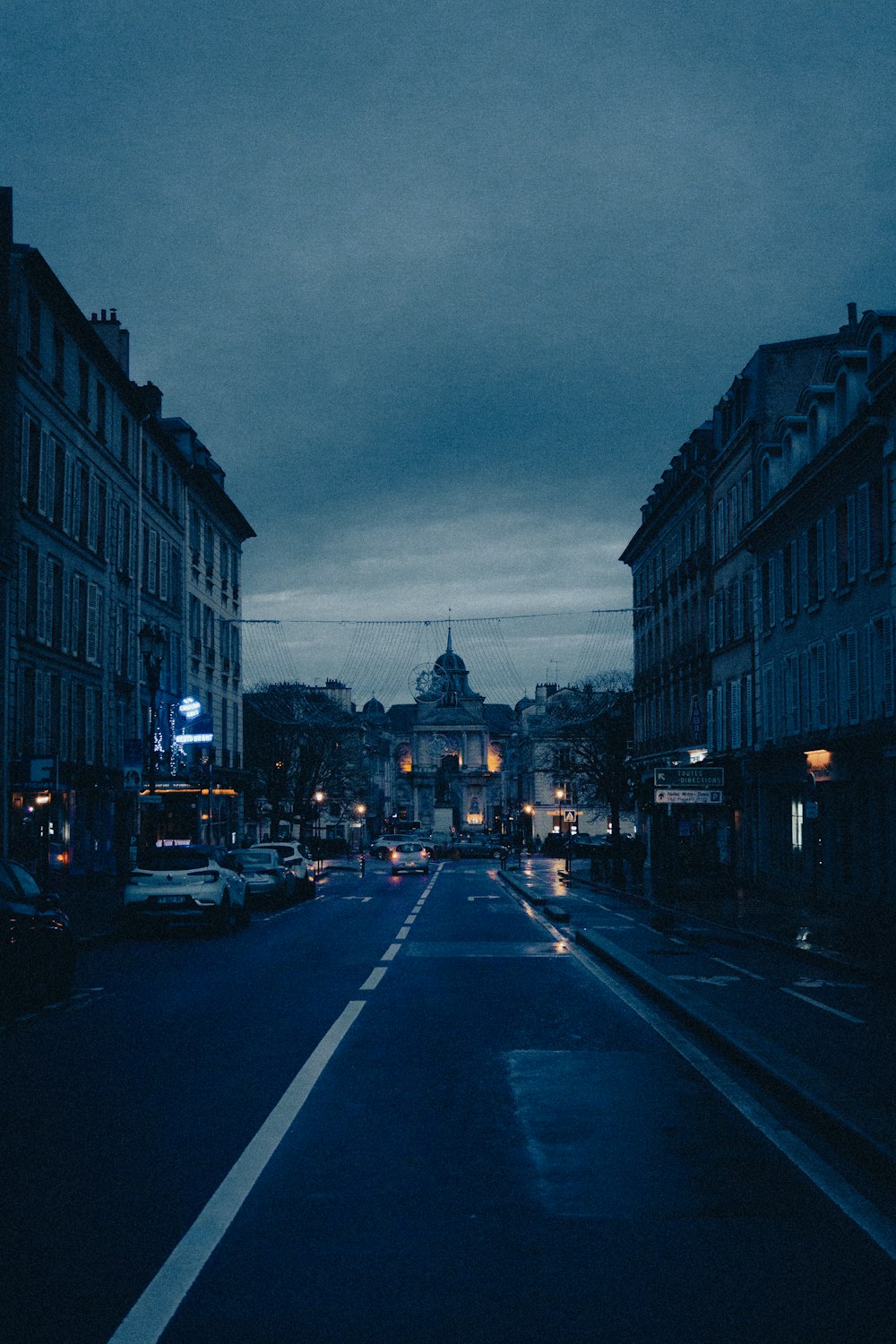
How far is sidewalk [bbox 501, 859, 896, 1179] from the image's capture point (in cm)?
852

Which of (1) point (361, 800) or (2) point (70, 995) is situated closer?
(2) point (70, 995)

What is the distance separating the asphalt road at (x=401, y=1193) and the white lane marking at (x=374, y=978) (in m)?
2.49

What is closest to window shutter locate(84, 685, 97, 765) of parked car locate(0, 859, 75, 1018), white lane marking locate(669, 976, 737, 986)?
parked car locate(0, 859, 75, 1018)

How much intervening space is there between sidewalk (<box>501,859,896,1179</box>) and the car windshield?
681 cm

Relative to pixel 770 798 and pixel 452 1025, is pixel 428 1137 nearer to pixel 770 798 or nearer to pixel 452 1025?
pixel 452 1025

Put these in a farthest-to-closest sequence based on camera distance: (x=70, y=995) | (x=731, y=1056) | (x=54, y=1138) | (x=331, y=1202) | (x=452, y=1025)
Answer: (x=70, y=995)
(x=452, y=1025)
(x=731, y=1056)
(x=54, y=1138)
(x=331, y=1202)

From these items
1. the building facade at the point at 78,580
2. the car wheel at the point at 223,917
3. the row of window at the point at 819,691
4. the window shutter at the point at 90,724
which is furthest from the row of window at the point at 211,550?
the car wheel at the point at 223,917

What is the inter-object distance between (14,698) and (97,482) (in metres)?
10.4

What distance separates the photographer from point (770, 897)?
121ft

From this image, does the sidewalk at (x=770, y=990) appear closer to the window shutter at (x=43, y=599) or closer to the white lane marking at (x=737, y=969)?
the white lane marking at (x=737, y=969)

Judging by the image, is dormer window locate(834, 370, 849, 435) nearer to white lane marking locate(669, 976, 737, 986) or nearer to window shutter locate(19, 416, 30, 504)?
white lane marking locate(669, 976, 737, 986)

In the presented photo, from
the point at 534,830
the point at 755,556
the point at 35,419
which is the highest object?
the point at 35,419

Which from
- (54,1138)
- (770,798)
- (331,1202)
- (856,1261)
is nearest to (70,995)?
(54,1138)

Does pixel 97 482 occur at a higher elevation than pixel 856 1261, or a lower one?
higher
